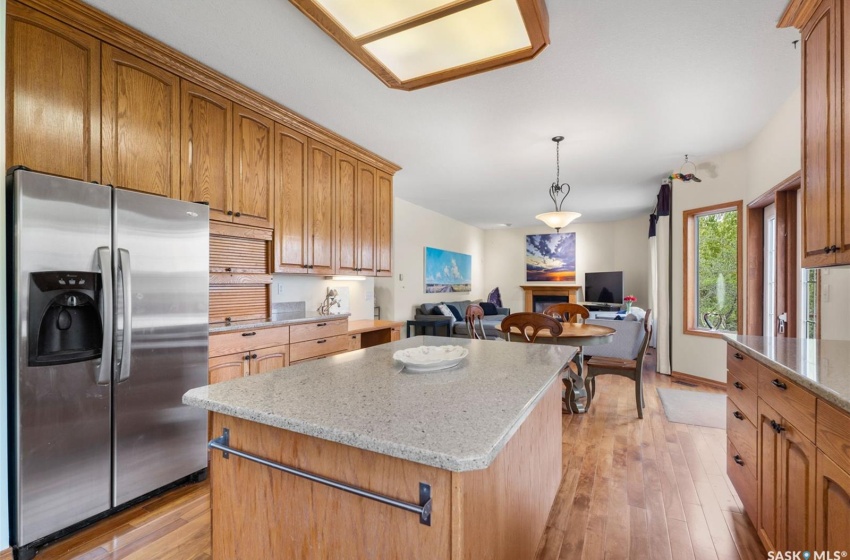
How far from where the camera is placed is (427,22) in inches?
71.4

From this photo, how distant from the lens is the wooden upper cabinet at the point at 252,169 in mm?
2666

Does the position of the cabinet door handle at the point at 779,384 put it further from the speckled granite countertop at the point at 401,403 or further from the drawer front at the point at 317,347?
the drawer front at the point at 317,347

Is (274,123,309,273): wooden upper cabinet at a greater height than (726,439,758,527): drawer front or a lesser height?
greater

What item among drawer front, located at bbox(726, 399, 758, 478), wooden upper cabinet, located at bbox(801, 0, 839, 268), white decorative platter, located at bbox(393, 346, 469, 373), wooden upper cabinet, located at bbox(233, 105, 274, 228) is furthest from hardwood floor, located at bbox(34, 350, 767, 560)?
wooden upper cabinet, located at bbox(233, 105, 274, 228)

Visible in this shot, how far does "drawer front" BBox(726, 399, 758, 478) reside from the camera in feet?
5.40

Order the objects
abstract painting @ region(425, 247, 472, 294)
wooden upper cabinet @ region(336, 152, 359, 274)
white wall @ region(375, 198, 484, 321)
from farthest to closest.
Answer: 1. abstract painting @ region(425, 247, 472, 294)
2. white wall @ region(375, 198, 484, 321)
3. wooden upper cabinet @ region(336, 152, 359, 274)

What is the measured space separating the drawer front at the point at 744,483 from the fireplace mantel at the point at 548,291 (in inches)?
259

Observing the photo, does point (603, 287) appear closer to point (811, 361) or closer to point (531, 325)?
point (531, 325)

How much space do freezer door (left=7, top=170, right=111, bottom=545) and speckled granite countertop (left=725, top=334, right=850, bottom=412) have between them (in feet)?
9.01

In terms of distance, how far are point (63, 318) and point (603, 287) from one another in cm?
820

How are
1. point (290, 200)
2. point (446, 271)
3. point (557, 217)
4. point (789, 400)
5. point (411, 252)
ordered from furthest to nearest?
point (446, 271)
point (411, 252)
point (557, 217)
point (290, 200)
point (789, 400)

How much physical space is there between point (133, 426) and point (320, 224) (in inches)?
77.9

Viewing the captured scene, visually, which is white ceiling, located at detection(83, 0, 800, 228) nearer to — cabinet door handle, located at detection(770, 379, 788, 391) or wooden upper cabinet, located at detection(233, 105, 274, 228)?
wooden upper cabinet, located at detection(233, 105, 274, 228)

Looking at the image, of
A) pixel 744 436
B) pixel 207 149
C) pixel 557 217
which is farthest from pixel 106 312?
pixel 557 217
